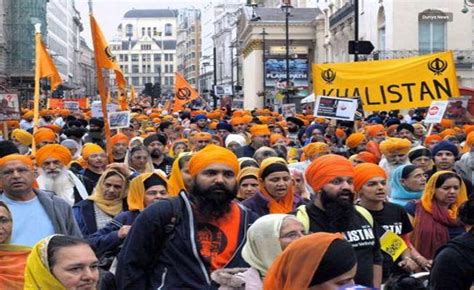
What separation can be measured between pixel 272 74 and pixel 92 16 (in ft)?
166

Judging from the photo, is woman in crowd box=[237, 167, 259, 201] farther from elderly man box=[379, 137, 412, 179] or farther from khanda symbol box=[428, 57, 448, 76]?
khanda symbol box=[428, 57, 448, 76]

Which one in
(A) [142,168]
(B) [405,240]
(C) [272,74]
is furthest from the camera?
(C) [272,74]

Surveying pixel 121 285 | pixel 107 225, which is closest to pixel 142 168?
pixel 107 225

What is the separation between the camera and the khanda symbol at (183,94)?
29312mm

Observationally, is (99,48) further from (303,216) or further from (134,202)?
(303,216)

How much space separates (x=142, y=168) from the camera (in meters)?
9.95

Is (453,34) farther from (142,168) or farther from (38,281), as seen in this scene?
(38,281)

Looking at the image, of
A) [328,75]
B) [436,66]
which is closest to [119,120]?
[328,75]

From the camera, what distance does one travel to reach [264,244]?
4.76 meters

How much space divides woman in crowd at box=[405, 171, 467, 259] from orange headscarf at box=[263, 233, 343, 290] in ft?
12.2

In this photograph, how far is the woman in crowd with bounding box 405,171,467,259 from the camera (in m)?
7.13

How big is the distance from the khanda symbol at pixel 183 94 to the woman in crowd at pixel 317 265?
25846 mm

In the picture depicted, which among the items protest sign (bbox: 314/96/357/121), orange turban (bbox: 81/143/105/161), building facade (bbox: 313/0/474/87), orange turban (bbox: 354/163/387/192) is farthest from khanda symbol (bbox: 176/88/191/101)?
orange turban (bbox: 354/163/387/192)

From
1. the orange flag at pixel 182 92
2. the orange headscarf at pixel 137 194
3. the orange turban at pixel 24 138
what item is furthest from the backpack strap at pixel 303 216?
the orange flag at pixel 182 92
